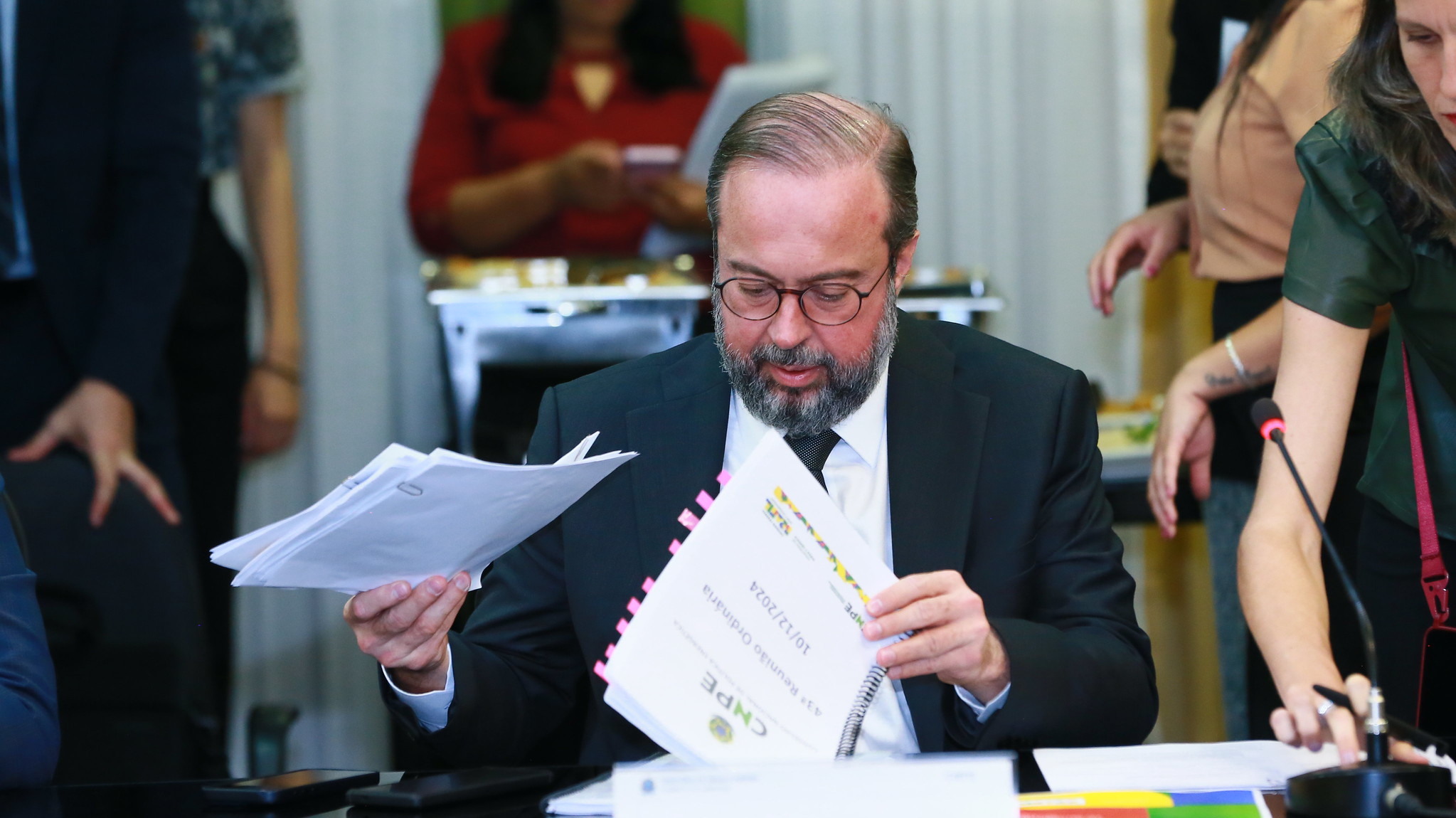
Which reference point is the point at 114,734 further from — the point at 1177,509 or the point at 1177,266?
the point at 1177,266

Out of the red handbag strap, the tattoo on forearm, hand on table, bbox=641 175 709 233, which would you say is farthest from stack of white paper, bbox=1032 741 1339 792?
hand on table, bbox=641 175 709 233

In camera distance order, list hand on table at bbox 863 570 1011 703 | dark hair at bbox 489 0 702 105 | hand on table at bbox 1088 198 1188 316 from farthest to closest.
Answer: dark hair at bbox 489 0 702 105 < hand on table at bbox 1088 198 1188 316 < hand on table at bbox 863 570 1011 703

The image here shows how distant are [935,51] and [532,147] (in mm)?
1176

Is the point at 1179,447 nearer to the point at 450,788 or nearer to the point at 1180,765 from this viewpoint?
the point at 1180,765

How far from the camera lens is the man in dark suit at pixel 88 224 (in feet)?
8.86

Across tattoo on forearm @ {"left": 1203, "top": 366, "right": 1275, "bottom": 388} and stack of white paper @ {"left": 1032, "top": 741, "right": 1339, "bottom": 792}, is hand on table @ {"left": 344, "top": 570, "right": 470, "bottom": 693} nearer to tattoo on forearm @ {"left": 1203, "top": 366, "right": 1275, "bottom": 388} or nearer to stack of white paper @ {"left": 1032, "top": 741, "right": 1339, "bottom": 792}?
stack of white paper @ {"left": 1032, "top": 741, "right": 1339, "bottom": 792}

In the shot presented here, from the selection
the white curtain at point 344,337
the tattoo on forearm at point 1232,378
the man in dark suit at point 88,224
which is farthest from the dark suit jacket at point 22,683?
the white curtain at point 344,337

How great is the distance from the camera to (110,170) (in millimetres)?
2889

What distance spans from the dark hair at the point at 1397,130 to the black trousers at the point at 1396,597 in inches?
Answer: 15.8

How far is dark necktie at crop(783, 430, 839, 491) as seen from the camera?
1.77m

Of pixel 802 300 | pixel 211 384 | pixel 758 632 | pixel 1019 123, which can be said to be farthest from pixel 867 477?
pixel 1019 123

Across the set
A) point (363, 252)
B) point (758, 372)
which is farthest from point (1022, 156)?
point (758, 372)

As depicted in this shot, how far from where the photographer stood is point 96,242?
2.84 meters

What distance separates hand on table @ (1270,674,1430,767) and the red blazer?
2487 mm
